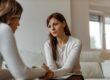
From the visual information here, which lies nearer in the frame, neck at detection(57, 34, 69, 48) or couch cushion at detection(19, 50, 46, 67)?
neck at detection(57, 34, 69, 48)

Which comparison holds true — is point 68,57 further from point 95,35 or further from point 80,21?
point 95,35

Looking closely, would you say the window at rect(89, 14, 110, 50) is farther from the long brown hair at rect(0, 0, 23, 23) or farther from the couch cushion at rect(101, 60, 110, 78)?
the long brown hair at rect(0, 0, 23, 23)

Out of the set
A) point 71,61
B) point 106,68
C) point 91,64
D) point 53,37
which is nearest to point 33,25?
point 91,64

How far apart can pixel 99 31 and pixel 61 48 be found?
4040mm

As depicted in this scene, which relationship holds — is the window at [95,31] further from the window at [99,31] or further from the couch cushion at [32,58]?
the couch cushion at [32,58]

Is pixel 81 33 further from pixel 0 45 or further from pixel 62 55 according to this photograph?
pixel 0 45

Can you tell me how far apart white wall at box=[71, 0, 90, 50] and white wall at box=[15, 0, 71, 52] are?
570mm

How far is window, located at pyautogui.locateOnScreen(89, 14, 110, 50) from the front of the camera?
18.9 feet

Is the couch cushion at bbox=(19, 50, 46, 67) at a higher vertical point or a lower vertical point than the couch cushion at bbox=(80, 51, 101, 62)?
higher

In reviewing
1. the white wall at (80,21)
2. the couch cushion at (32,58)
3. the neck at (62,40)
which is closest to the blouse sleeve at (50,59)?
the neck at (62,40)

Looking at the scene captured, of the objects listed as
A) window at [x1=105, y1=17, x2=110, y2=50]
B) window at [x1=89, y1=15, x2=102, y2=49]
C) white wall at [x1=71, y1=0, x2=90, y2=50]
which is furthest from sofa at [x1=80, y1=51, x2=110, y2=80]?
window at [x1=105, y1=17, x2=110, y2=50]

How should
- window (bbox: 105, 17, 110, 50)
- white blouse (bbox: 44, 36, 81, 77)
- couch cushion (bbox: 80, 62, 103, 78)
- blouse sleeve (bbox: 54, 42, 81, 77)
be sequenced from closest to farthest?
blouse sleeve (bbox: 54, 42, 81, 77), white blouse (bbox: 44, 36, 81, 77), couch cushion (bbox: 80, 62, 103, 78), window (bbox: 105, 17, 110, 50)

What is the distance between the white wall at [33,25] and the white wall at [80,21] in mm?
570

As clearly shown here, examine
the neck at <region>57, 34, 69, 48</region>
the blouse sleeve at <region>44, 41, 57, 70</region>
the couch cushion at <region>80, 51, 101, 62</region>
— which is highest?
the neck at <region>57, 34, 69, 48</region>
